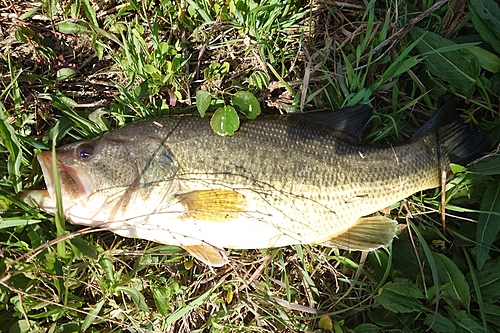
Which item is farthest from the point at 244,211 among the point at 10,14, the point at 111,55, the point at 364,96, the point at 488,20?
the point at 10,14

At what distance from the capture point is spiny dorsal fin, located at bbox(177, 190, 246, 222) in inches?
105

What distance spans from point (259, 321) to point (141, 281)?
984 millimetres

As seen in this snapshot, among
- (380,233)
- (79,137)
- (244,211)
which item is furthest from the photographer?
(79,137)

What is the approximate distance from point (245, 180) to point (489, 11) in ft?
7.35

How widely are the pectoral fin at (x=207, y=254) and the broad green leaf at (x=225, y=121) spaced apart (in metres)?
0.86

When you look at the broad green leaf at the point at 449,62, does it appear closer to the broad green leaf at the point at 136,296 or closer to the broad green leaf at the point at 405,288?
the broad green leaf at the point at 405,288

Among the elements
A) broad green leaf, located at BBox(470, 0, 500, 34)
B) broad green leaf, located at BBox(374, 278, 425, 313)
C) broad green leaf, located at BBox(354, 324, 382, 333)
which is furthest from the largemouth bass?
broad green leaf, located at BBox(470, 0, 500, 34)

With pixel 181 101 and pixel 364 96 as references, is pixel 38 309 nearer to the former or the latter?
pixel 181 101

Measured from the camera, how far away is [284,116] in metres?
3.01

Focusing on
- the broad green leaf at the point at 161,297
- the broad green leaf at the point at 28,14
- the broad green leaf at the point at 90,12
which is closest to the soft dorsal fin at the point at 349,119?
the broad green leaf at the point at 161,297

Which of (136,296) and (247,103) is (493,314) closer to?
(247,103)

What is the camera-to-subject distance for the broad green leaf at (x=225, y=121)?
110 inches

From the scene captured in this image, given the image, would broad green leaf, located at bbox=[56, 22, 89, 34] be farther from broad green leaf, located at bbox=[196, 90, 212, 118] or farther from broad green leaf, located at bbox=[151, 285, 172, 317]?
broad green leaf, located at bbox=[151, 285, 172, 317]

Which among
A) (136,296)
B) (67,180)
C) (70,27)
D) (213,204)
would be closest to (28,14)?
(70,27)
